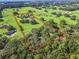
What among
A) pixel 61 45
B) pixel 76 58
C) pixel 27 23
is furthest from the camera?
pixel 27 23

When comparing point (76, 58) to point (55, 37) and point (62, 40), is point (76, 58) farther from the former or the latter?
point (55, 37)

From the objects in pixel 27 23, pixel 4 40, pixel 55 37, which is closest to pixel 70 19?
pixel 27 23

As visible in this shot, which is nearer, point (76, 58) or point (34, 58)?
point (76, 58)

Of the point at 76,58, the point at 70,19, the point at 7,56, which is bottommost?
the point at 70,19

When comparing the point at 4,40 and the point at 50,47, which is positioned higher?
the point at 50,47

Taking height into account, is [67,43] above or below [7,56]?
above

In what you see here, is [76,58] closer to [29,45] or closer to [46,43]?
[46,43]

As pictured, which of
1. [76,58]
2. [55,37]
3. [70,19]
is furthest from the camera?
[70,19]

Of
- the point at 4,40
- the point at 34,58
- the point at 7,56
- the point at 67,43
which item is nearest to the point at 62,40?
the point at 67,43

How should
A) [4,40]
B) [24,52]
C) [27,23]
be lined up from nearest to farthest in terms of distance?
[24,52]
[4,40]
[27,23]
